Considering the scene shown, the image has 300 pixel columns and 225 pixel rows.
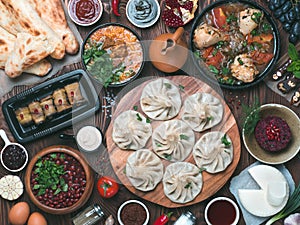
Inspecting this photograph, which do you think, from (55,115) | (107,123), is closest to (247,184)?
(107,123)

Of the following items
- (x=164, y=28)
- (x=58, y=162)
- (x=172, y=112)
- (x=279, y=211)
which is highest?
(x=164, y=28)

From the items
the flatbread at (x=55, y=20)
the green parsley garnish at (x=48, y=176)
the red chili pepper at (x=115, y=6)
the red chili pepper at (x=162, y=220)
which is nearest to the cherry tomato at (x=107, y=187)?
the green parsley garnish at (x=48, y=176)

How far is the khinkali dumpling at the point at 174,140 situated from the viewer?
4074mm

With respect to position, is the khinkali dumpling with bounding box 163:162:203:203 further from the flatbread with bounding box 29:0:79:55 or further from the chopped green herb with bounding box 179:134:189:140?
the flatbread with bounding box 29:0:79:55

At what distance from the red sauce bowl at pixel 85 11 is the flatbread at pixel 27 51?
0.93ft

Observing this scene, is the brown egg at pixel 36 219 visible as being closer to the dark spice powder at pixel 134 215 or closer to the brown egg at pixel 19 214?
the brown egg at pixel 19 214

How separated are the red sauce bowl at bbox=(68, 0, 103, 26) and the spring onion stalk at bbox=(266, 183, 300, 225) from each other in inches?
67.5

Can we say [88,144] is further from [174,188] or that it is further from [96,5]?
[96,5]

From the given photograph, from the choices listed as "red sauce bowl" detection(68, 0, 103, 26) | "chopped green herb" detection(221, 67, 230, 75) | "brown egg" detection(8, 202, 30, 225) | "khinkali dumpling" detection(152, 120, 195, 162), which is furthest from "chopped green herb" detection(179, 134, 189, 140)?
"brown egg" detection(8, 202, 30, 225)

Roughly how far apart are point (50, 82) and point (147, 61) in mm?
651

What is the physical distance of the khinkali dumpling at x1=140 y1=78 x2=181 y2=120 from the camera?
4.11 m

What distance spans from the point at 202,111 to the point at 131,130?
0.47 meters

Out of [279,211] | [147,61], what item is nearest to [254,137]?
[279,211]

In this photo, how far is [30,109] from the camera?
4.23m
